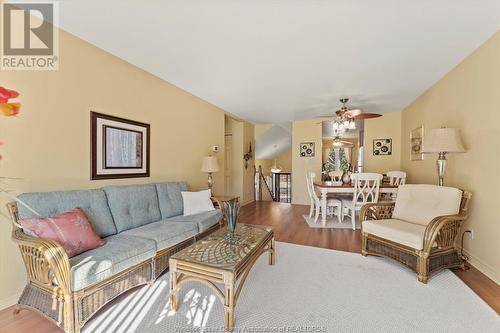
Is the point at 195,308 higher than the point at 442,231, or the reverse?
the point at 442,231

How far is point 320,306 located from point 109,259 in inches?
67.0

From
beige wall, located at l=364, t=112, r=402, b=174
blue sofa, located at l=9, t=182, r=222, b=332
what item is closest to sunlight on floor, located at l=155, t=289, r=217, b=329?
blue sofa, located at l=9, t=182, r=222, b=332

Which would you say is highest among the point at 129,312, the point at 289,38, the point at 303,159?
the point at 289,38

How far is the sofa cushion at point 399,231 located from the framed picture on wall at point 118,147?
120 inches

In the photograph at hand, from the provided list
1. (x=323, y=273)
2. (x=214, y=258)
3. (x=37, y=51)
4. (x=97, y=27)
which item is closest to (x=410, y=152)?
(x=323, y=273)

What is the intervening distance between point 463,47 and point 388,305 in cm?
284

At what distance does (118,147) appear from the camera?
2.74 m

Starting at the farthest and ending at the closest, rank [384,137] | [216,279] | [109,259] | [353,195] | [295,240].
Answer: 1. [384,137]
2. [353,195]
3. [295,240]
4. [109,259]
5. [216,279]

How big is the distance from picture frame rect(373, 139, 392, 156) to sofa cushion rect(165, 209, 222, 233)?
4600 millimetres

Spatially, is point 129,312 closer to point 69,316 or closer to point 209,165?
point 69,316

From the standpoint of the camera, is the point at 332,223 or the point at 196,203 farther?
the point at 332,223

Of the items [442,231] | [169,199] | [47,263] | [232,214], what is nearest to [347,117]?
[442,231]

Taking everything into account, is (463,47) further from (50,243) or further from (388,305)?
(50,243)

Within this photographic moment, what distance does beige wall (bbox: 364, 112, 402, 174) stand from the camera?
5.48m
